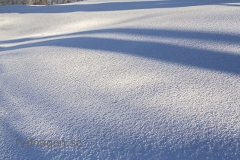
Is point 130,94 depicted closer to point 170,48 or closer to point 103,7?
point 170,48

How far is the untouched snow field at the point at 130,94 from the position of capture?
1004 mm

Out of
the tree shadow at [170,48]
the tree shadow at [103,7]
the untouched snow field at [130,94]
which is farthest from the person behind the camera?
the tree shadow at [103,7]

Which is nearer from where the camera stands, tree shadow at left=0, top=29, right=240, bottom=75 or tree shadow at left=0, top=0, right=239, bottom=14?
tree shadow at left=0, top=29, right=240, bottom=75

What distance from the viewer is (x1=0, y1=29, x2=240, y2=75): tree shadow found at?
62.2 inches

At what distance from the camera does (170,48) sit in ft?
6.17

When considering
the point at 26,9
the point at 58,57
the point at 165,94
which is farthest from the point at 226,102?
the point at 26,9

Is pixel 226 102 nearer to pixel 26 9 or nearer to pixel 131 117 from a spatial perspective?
pixel 131 117

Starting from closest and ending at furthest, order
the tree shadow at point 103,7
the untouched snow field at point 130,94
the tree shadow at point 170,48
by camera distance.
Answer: the untouched snow field at point 130,94 → the tree shadow at point 170,48 → the tree shadow at point 103,7

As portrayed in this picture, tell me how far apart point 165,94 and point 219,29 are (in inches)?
43.7

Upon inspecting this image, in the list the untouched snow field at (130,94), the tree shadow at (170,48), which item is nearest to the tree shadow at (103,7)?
the untouched snow field at (130,94)

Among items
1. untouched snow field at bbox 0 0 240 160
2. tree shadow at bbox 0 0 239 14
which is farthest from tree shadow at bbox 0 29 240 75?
tree shadow at bbox 0 0 239 14

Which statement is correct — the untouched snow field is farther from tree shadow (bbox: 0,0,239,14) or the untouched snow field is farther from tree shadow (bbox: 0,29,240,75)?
tree shadow (bbox: 0,0,239,14)

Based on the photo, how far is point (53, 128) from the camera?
1140mm

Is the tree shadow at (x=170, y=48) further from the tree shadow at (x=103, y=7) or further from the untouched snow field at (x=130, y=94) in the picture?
the tree shadow at (x=103, y=7)
